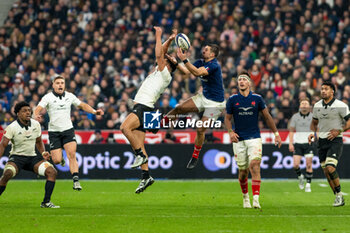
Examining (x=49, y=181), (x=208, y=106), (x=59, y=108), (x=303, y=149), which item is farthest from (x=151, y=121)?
(x=303, y=149)

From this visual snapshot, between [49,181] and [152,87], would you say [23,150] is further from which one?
[152,87]

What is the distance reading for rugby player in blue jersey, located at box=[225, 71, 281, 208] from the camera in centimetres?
1346

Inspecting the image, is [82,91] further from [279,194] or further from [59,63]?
[279,194]

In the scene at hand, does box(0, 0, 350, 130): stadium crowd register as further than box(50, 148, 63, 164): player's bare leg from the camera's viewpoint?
Yes

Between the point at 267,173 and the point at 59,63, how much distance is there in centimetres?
975

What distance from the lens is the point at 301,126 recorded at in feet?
63.6

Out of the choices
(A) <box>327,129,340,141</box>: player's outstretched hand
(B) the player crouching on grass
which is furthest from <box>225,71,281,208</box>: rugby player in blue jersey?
(B) the player crouching on grass

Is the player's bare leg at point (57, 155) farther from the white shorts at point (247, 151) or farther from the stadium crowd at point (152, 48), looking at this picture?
the stadium crowd at point (152, 48)

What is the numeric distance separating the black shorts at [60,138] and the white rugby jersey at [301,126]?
650cm

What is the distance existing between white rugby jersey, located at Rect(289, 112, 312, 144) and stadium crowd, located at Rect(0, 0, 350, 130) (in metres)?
2.59

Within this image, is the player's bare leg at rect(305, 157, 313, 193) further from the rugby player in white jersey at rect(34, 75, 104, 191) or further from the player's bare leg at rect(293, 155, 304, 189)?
the rugby player in white jersey at rect(34, 75, 104, 191)

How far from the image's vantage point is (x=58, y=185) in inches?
805

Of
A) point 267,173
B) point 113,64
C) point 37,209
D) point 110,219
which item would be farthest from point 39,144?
point 113,64

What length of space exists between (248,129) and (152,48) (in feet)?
44.9
